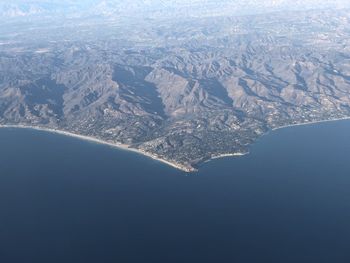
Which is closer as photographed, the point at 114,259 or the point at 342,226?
the point at 114,259

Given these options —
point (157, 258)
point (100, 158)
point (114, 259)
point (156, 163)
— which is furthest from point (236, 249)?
point (100, 158)

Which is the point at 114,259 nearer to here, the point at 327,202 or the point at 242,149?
the point at 327,202

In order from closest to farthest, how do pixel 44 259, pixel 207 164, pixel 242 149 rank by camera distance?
pixel 44 259 → pixel 207 164 → pixel 242 149

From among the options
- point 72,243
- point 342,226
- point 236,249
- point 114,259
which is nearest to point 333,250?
point 342,226

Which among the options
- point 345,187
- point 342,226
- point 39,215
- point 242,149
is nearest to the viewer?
point 342,226

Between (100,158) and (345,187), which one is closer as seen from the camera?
(345,187)

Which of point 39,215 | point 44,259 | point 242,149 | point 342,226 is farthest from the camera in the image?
point 242,149

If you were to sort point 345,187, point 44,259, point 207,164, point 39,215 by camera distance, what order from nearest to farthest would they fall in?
point 44,259, point 39,215, point 345,187, point 207,164

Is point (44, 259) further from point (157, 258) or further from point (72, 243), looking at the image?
point (157, 258)
